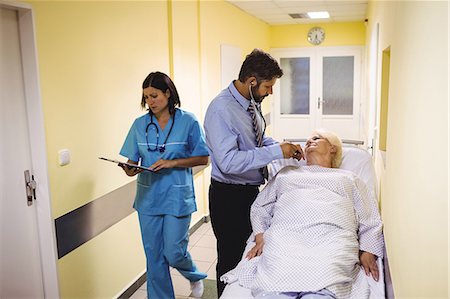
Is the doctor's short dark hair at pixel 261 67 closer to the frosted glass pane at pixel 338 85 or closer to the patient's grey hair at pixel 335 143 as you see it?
the patient's grey hair at pixel 335 143

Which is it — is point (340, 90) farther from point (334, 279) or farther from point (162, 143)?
point (334, 279)

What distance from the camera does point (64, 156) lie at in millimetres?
2305

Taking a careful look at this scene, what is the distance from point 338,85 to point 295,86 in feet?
2.35

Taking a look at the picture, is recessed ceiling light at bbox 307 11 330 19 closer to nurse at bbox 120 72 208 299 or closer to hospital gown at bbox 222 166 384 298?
nurse at bbox 120 72 208 299

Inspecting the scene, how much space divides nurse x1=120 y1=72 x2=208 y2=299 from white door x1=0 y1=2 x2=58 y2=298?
1.73ft

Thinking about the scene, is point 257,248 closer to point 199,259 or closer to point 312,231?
point 312,231

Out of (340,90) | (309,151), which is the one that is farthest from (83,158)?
(340,90)

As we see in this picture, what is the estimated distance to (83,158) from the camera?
247 cm

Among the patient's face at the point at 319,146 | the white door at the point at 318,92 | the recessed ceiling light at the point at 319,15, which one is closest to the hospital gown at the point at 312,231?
the patient's face at the point at 319,146

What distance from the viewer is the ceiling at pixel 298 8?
5371 millimetres

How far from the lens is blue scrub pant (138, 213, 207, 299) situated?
2541 mm

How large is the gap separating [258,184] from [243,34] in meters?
3.88

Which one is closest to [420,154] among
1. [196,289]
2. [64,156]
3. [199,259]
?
[64,156]

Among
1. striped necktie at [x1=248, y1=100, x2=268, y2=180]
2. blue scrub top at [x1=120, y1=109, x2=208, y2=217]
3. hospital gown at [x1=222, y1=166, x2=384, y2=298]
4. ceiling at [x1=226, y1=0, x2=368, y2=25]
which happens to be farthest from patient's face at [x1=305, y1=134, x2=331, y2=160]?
ceiling at [x1=226, y1=0, x2=368, y2=25]
